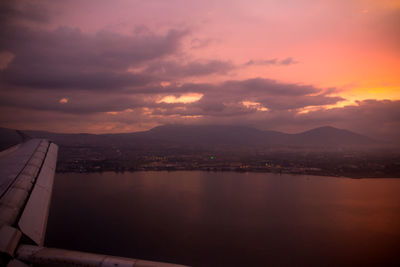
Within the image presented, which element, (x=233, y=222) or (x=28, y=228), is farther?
(x=233, y=222)

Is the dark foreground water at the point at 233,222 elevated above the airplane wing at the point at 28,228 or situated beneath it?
situated beneath

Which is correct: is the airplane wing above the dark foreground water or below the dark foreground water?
above

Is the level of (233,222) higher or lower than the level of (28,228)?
lower

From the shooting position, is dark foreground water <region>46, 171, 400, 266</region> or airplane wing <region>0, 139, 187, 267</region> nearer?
airplane wing <region>0, 139, 187, 267</region>

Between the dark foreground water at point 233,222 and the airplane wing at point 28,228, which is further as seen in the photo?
the dark foreground water at point 233,222
